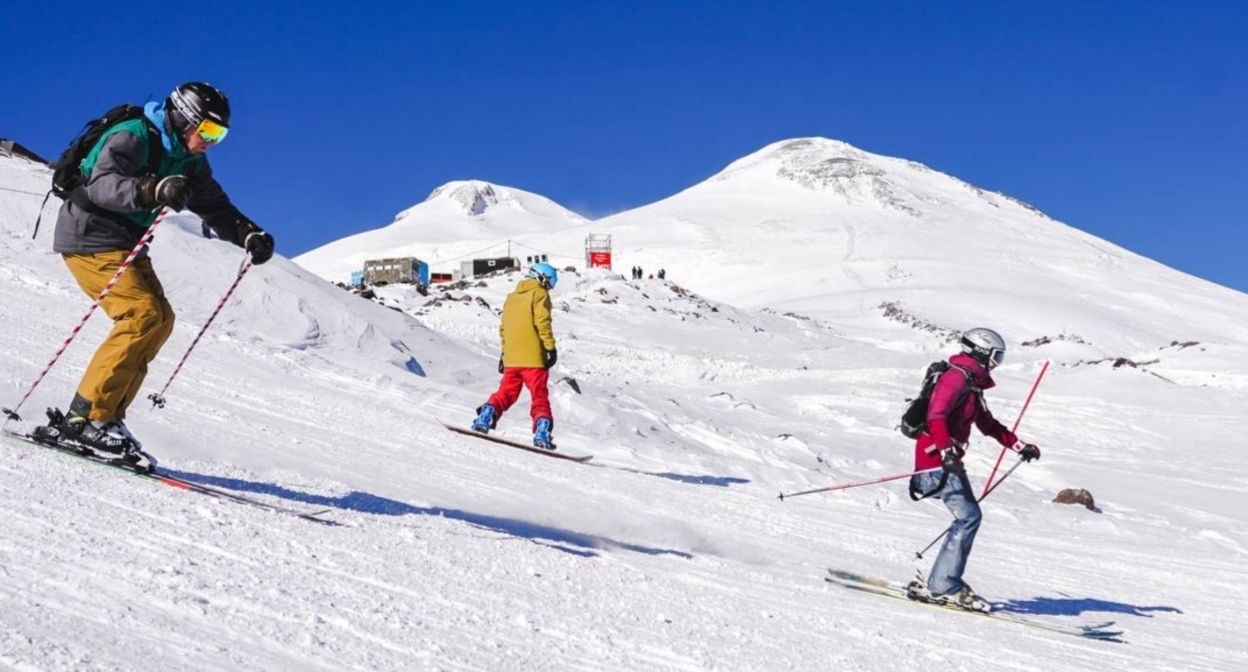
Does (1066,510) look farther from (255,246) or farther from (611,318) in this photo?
(611,318)

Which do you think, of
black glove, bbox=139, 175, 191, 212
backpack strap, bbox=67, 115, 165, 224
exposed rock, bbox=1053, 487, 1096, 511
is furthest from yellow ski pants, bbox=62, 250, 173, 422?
exposed rock, bbox=1053, 487, 1096, 511

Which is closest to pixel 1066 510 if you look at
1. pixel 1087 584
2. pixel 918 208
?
pixel 1087 584

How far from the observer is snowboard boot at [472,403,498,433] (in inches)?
420

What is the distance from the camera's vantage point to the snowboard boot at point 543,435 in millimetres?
10672

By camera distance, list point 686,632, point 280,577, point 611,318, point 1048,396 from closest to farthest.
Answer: point 280,577 < point 686,632 < point 1048,396 < point 611,318

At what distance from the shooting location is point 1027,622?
6.46 meters

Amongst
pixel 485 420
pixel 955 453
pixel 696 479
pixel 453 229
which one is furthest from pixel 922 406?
pixel 453 229

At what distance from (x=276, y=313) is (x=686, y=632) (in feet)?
36.8

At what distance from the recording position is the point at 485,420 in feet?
35.0

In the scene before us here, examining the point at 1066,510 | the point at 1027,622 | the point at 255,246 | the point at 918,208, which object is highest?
the point at 918,208

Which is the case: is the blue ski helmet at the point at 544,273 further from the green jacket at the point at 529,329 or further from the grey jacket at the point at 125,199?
the grey jacket at the point at 125,199

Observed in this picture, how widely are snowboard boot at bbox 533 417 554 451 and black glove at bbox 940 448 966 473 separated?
15.5ft

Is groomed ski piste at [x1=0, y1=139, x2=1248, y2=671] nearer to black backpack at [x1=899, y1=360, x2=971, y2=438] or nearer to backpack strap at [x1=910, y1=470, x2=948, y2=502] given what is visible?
backpack strap at [x1=910, y1=470, x2=948, y2=502]

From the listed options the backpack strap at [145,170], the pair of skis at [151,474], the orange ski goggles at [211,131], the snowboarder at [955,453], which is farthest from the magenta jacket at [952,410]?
the backpack strap at [145,170]
